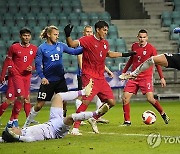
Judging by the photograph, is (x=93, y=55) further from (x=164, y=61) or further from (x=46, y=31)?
(x=164, y=61)

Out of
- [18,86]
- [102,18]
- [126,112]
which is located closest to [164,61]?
[126,112]

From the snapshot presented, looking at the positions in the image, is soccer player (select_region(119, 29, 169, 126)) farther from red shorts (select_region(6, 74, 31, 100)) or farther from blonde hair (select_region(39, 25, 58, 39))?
blonde hair (select_region(39, 25, 58, 39))

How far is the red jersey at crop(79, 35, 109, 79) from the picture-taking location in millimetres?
12555

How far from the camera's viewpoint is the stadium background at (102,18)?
984 inches

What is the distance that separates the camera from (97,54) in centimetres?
1262

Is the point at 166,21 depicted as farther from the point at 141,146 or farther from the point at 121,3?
the point at 141,146

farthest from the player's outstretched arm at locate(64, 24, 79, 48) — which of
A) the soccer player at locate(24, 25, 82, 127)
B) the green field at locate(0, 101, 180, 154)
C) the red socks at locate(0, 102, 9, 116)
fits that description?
the red socks at locate(0, 102, 9, 116)

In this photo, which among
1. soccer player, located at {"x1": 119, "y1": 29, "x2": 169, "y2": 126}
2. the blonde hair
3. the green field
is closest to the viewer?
the green field

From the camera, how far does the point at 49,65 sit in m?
13.2

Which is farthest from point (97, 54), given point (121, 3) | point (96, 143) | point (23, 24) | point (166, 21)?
point (121, 3)

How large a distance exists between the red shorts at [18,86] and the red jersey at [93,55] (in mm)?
2093

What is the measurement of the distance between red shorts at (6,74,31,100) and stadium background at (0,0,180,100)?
942 centimetres

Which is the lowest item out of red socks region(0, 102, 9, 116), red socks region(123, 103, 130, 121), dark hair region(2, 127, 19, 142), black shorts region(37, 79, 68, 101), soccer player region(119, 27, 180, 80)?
red socks region(123, 103, 130, 121)

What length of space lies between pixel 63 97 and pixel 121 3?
22.2m
